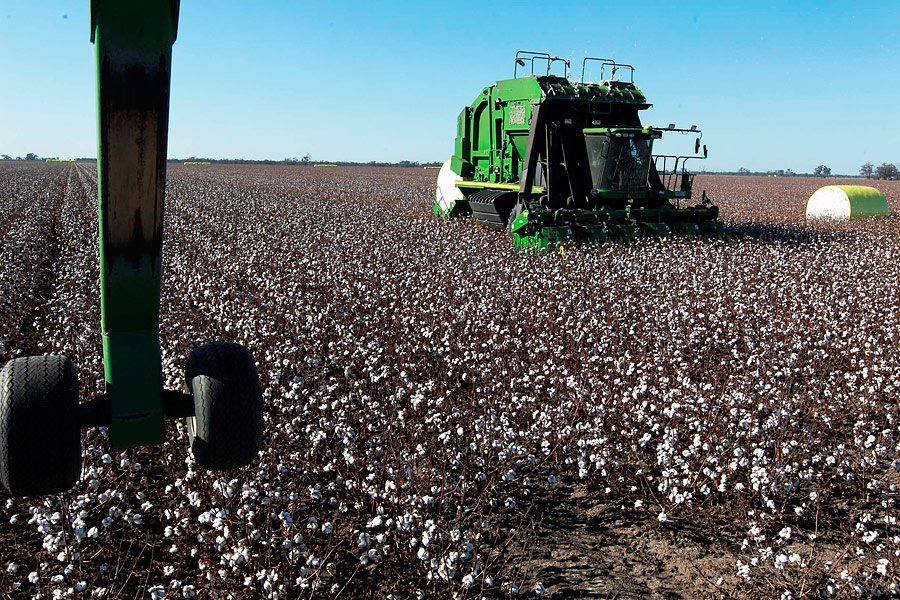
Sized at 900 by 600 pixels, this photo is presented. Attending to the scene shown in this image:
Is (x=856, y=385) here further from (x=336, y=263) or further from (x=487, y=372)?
(x=336, y=263)

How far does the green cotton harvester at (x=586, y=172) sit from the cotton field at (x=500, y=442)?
250 centimetres

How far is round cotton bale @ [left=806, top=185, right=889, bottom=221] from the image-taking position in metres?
18.6

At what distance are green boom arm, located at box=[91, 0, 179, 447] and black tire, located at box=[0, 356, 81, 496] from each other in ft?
0.57

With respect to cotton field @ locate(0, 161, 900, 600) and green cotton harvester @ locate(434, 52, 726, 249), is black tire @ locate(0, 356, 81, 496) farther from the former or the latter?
green cotton harvester @ locate(434, 52, 726, 249)

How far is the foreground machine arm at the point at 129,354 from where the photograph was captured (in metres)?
2.28

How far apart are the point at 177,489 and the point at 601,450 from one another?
2.91m

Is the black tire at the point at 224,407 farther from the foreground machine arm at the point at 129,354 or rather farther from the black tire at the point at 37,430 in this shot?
the black tire at the point at 37,430

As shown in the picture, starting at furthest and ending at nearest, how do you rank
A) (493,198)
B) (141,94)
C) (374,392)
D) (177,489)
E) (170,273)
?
(493,198)
(170,273)
(374,392)
(177,489)
(141,94)

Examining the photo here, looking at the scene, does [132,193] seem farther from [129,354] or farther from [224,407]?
[224,407]

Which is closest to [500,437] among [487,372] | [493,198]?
[487,372]

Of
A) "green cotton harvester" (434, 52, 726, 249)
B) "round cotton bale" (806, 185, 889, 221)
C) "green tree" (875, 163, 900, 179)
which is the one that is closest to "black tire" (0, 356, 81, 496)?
"green cotton harvester" (434, 52, 726, 249)

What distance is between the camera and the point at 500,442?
14.4ft

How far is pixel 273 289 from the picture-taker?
365 inches

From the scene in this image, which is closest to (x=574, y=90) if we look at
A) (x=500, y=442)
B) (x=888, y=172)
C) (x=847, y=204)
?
(x=847, y=204)
